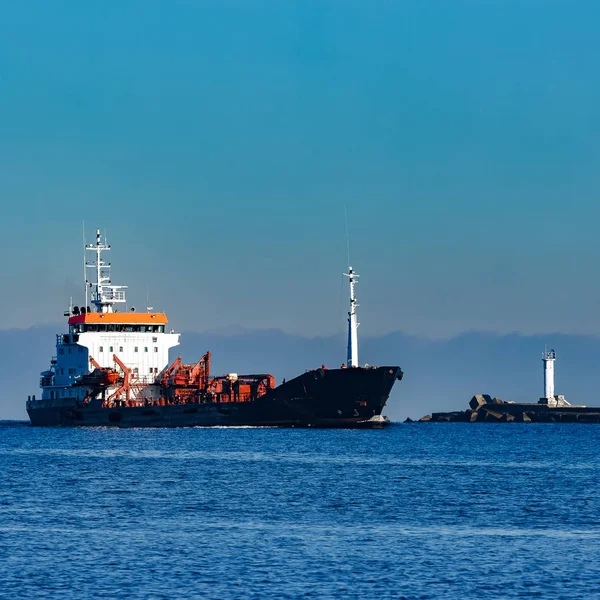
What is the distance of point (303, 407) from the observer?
93500mm

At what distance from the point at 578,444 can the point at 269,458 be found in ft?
129

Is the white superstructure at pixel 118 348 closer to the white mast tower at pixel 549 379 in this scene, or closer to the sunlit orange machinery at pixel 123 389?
the sunlit orange machinery at pixel 123 389

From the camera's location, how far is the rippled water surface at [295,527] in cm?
2781

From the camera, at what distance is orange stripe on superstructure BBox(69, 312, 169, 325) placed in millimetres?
102762

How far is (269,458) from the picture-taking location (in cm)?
6669

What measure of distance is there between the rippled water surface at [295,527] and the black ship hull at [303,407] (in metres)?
23.6

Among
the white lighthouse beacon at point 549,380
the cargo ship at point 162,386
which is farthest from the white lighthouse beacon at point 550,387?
the cargo ship at point 162,386

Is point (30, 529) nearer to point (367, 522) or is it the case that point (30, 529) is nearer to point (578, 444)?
point (367, 522)

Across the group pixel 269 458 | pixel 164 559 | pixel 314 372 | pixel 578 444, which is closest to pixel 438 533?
pixel 164 559

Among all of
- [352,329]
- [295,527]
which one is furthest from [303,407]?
[295,527]

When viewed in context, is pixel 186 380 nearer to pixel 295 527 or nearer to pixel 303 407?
pixel 303 407

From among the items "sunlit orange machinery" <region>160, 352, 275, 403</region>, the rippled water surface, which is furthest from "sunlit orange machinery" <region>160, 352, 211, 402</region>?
the rippled water surface

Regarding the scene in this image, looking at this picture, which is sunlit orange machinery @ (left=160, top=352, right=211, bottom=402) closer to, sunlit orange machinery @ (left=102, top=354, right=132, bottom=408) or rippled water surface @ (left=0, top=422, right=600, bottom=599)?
sunlit orange machinery @ (left=102, top=354, right=132, bottom=408)

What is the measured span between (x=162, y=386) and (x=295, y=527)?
66.7 m
